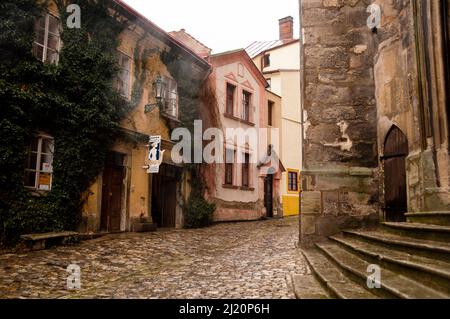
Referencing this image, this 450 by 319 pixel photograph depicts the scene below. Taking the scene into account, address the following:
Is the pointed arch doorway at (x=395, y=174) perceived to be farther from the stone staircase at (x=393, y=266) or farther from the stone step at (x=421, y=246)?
the stone step at (x=421, y=246)

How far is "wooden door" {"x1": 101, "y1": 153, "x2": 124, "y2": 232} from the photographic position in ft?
34.9

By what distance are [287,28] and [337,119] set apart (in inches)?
974

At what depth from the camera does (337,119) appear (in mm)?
7230

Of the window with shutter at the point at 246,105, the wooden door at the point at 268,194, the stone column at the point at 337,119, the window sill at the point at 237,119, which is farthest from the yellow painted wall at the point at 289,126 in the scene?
the stone column at the point at 337,119

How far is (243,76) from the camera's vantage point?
1842 centimetres

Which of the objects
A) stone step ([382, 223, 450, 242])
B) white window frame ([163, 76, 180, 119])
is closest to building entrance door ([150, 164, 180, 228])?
white window frame ([163, 76, 180, 119])

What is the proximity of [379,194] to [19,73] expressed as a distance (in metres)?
7.81

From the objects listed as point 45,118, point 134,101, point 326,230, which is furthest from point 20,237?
point 326,230

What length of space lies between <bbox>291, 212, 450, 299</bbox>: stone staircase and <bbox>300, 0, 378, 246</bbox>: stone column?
1.25 m

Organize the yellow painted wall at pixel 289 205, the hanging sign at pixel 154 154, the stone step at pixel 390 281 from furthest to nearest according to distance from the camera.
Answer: the yellow painted wall at pixel 289 205 < the hanging sign at pixel 154 154 < the stone step at pixel 390 281

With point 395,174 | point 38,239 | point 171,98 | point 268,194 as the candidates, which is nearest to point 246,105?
point 268,194

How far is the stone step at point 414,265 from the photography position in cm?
289

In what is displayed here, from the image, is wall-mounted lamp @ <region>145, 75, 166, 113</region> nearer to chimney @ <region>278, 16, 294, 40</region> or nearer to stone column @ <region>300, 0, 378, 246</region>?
stone column @ <region>300, 0, 378, 246</region>

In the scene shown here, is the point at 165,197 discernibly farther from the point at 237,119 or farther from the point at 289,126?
the point at 289,126
